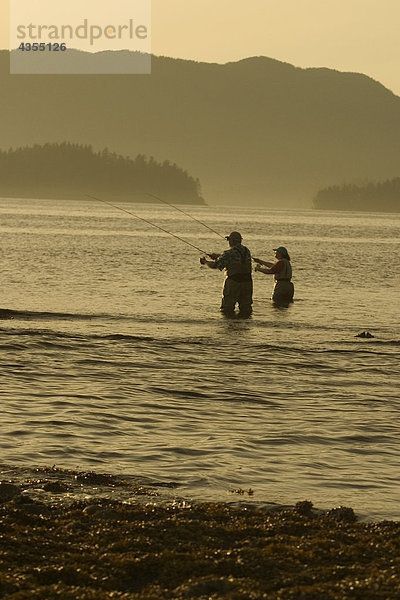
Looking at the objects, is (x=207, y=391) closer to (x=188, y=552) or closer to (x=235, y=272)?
(x=188, y=552)

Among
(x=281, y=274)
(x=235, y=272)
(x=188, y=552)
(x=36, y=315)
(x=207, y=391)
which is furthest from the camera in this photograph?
(x=281, y=274)

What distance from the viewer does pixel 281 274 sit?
21984 mm

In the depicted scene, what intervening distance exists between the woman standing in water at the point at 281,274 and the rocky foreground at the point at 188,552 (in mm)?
13082

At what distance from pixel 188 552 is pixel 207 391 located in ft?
21.5

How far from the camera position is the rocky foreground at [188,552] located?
5.86 m

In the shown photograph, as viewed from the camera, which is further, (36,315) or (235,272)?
(36,315)

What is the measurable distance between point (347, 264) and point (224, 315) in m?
25.3

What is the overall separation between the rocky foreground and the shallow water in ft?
2.51

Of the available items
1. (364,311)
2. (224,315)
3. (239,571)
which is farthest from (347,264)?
(239,571)

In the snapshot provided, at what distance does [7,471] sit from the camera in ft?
27.5

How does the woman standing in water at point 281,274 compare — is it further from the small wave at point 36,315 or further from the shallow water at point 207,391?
the small wave at point 36,315

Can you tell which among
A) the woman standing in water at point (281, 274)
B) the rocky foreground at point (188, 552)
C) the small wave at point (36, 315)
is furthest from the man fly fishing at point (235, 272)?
the rocky foreground at point (188, 552)

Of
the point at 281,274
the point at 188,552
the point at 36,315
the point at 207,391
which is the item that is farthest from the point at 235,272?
the point at 188,552

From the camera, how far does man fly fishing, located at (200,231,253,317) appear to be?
63.8ft
